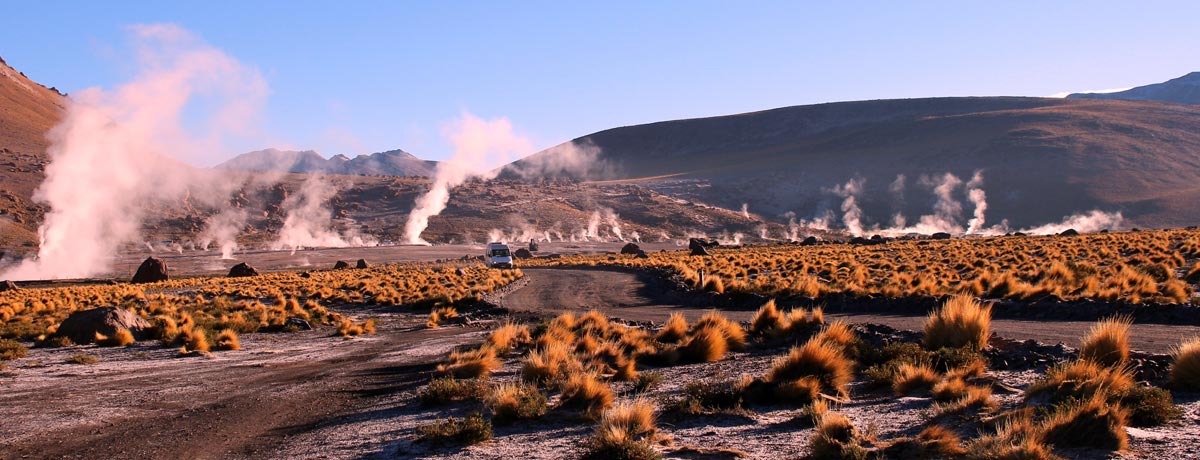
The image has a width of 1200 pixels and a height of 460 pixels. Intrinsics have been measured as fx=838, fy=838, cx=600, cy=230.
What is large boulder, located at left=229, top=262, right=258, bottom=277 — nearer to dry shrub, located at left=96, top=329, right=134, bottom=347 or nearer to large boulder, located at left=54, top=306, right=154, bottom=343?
large boulder, located at left=54, top=306, right=154, bottom=343

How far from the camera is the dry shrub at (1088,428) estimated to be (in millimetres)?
6367

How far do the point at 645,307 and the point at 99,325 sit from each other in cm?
1479

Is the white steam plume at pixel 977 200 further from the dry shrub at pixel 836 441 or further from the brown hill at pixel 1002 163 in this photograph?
the dry shrub at pixel 836 441

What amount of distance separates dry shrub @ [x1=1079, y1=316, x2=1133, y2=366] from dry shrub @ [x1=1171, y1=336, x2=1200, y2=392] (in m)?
0.47

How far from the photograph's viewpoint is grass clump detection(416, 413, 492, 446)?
800cm

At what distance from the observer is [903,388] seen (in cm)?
910

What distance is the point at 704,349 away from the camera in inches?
510

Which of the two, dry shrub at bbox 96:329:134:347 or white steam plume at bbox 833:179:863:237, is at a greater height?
dry shrub at bbox 96:329:134:347

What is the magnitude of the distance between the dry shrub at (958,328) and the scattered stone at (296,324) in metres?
17.0

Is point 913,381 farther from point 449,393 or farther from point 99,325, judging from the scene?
point 99,325

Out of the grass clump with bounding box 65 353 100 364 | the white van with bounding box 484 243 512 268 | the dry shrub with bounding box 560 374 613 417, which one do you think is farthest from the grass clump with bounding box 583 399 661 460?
the white van with bounding box 484 243 512 268

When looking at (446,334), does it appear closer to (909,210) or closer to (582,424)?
(582,424)

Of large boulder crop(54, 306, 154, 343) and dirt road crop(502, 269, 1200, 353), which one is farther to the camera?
large boulder crop(54, 306, 154, 343)

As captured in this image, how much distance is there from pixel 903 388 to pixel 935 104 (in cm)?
19541
